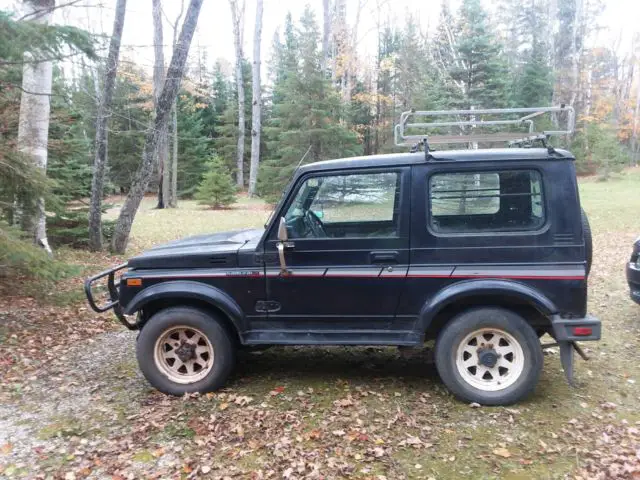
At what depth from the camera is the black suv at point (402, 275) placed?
12.8 feet

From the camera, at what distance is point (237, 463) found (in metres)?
3.38

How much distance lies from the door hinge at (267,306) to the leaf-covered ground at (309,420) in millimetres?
744

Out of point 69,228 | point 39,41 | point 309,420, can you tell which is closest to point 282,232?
point 309,420

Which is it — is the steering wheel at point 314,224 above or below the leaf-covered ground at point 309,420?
above

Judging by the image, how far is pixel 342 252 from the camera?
416 centimetres

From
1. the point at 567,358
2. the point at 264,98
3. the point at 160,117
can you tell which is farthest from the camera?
the point at 264,98

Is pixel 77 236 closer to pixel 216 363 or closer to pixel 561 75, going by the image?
pixel 216 363

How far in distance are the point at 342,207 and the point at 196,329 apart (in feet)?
5.30

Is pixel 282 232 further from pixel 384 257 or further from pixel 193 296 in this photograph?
pixel 193 296

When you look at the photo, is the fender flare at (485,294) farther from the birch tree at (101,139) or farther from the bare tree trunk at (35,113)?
the birch tree at (101,139)

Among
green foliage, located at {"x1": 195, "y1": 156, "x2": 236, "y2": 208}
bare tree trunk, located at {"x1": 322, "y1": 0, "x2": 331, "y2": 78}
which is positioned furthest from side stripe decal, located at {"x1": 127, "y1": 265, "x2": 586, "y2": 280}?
bare tree trunk, located at {"x1": 322, "y1": 0, "x2": 331, "y2": 78}

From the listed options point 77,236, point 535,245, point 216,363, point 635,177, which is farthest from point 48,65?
point 635,177

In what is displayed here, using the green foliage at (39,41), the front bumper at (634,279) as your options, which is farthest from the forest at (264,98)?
the front bumper at (634,279)

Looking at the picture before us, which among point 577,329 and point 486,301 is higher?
point 486,301
